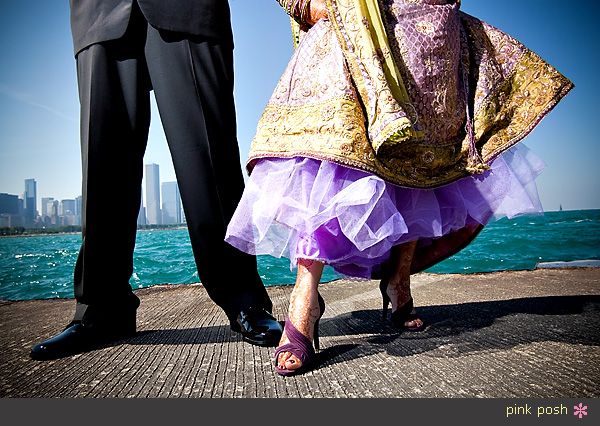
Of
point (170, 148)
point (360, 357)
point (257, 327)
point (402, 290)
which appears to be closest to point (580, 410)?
point (360, 357)

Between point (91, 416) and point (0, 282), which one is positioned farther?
point (0, 282)

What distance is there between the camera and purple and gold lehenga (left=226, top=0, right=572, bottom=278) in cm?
117

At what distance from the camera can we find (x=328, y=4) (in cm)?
131

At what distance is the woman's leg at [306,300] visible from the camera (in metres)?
1.18

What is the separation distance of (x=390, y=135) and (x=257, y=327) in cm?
88

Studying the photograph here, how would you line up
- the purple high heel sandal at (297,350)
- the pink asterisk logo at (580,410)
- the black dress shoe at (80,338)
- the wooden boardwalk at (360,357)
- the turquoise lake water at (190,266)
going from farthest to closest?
the turquoise lake water at (190,266) < the black dress shoe at (80,338) < the purple high heel sandal at (297,350) < the wooden boardwalk at (360,357) < the pink asterisk logo at (580,410)

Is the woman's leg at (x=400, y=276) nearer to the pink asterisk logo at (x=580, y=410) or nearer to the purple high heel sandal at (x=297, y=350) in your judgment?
the purple high heel sandal at (x=297, y=350)

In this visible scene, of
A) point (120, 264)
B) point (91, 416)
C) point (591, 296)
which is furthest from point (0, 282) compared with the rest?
point (591, 296)

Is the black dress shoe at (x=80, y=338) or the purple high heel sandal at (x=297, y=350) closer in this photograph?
the purple high heel sandal at (x=297, y=350)

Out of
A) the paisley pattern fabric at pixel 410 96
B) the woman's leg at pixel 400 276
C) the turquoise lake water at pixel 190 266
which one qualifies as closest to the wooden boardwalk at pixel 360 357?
the woman's leg at pixel 400 276

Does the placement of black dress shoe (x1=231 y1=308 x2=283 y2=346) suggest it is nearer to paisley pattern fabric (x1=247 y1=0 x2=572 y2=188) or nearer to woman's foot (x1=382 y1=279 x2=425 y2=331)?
woman's foot (x1=382 y1=279 x2=425 y2=331)

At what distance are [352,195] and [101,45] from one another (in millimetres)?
1259

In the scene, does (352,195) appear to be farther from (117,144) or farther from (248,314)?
(117,144)

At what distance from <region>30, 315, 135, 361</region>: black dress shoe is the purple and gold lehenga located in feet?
2.38
